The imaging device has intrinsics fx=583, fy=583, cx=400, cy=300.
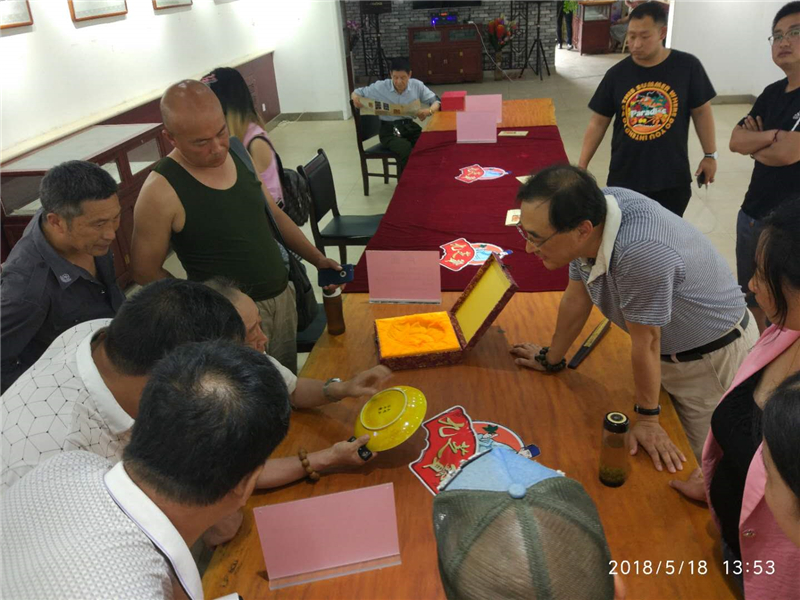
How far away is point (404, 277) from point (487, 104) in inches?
114

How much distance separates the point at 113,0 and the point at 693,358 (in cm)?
503

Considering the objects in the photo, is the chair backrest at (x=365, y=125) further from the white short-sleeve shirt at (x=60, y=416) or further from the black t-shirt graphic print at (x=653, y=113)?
the white short-sleeve shirt at (x=60, y=416)

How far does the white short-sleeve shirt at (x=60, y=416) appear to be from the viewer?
112 cm

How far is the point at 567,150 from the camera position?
20.9 ft

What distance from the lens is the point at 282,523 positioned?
3.76 ft

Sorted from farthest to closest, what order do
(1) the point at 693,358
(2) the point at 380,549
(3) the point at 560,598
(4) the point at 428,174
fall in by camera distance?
1. (4) the point at 428,174
2. (1) the point at 693,358
3. (2) the point at 380,549
4. (3) the point at 560,598

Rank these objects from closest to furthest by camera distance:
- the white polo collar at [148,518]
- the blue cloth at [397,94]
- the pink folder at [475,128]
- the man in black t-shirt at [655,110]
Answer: the white polo collar at [148,518] → the man in black t-shirt at [655,110] → the pink folder at [475,128] → the blue cloth at [397,94]

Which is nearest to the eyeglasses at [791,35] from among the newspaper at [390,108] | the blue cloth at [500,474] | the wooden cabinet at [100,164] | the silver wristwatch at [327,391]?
the silver wristwatch at [327,391]

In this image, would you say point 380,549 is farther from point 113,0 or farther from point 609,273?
point 113,0

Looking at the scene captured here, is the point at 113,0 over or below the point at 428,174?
over

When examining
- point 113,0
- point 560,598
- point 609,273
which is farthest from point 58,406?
point 113,0

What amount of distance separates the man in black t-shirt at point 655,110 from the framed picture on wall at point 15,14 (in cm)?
346

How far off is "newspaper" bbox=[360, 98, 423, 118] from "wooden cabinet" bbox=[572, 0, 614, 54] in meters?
9.00

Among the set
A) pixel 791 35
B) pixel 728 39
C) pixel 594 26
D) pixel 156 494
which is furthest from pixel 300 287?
pixel 594 26
